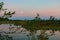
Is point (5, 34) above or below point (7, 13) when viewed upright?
below

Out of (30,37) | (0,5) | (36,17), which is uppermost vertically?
(0,5)

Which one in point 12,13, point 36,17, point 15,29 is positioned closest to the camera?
point 12,13

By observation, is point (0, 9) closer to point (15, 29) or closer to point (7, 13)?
point (7, 13)

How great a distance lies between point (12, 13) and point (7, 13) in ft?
0.54

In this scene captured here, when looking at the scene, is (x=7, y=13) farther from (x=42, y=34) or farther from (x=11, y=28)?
(x=42, y=34)

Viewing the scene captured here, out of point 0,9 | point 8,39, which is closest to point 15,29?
point 8,39

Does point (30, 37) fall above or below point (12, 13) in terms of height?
below

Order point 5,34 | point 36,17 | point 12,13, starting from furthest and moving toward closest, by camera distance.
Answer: point 36,17 → point 5,34 → point 12,13

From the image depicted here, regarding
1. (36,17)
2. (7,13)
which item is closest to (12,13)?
(7,13)

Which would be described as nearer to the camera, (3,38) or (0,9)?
(0,9)

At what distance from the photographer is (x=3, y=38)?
9.20 meters

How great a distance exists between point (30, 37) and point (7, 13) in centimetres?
271

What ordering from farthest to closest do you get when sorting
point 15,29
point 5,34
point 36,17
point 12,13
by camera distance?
point 36,17
point 5,34
point 15,29
point 12,13

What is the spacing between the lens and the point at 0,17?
8469mm
